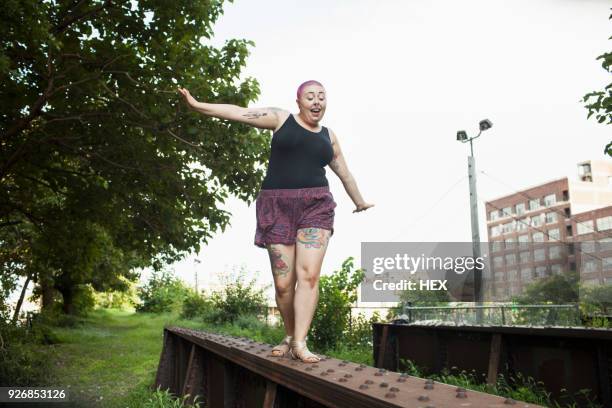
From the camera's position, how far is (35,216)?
12477 mm

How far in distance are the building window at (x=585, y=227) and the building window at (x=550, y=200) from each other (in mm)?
7209

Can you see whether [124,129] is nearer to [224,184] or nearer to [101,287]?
[224,184]

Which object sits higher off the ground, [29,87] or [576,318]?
[29,87]

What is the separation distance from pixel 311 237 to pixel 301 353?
622 mm

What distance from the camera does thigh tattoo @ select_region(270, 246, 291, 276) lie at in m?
3.09

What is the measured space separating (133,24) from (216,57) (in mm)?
1537

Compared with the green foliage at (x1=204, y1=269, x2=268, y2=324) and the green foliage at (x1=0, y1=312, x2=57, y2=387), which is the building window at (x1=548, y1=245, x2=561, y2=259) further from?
the green foliage at (x1=0, y1=312, x2=57, y2=387)

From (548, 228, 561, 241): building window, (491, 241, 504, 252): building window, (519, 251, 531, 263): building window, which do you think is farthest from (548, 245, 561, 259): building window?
(491, 241, 504, 252): building window

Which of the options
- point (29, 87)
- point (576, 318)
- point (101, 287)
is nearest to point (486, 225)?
point (101, 287)

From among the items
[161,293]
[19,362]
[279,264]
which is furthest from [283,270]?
[161,293]

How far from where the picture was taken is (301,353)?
294 cm

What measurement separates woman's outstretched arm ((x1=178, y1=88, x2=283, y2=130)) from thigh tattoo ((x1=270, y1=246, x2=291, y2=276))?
747 millimetres

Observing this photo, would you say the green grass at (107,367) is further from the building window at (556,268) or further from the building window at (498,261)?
the building window at (498,261)

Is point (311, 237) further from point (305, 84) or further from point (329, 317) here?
point (329, 317)
